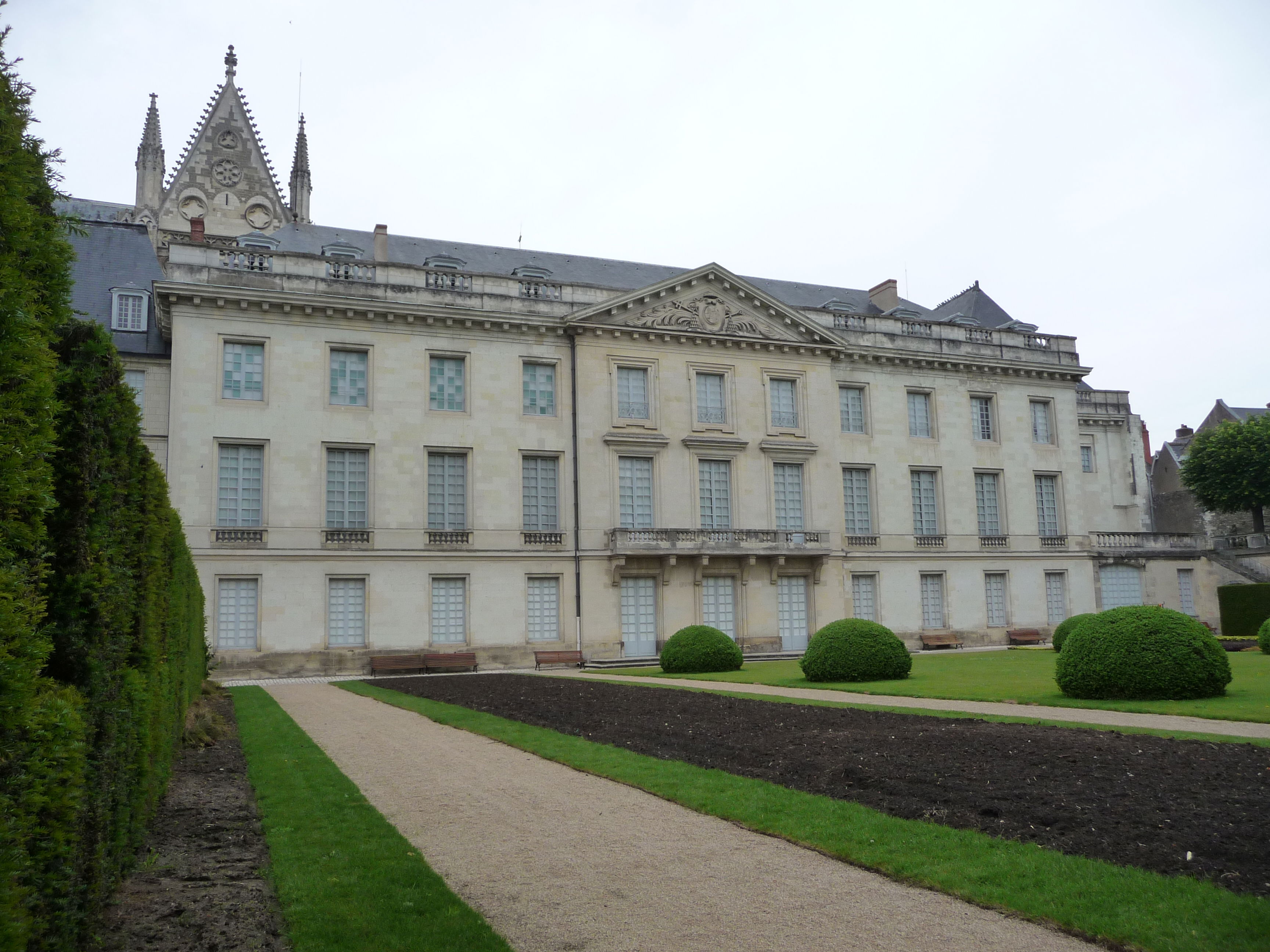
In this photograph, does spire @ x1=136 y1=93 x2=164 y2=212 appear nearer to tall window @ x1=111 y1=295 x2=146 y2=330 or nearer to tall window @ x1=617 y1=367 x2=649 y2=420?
tall window @ x1=111 y1=295 x2=146 y2=330

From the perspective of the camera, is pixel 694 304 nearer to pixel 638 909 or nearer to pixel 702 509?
pixel 702 509

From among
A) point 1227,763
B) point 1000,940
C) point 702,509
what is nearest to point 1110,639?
point 1227,763

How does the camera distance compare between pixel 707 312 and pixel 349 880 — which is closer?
pixel 349 880

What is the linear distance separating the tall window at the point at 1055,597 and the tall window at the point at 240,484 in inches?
1107

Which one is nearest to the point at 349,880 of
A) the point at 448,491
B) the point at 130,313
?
the point at 448,491

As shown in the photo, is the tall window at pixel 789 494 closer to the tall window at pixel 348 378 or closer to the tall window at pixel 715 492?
the tall window at pixel 715 492

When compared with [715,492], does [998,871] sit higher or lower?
lower

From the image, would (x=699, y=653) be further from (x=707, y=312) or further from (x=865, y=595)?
(x=707, y=312)

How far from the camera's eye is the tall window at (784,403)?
112ft

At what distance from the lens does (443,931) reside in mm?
5121

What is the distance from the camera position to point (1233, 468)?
45094 millimetres

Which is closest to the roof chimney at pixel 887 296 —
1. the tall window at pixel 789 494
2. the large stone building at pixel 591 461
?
the large stone building at pixel 591 461

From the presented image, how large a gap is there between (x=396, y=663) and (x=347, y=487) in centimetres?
552

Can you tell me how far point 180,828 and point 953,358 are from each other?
33.6 m
